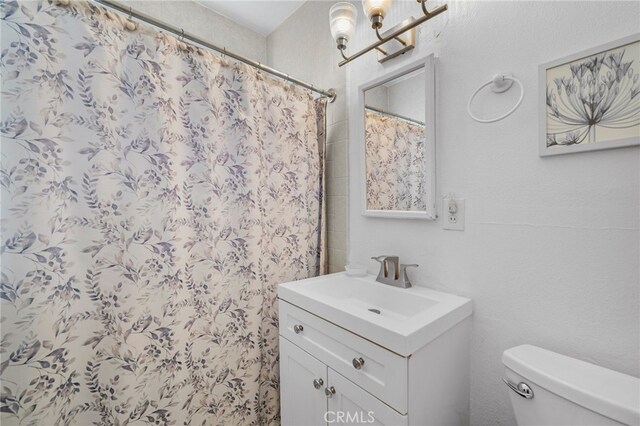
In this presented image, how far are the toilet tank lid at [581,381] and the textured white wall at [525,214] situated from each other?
79 millimetres

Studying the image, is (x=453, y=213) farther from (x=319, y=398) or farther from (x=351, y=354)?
(x=319, y=398)

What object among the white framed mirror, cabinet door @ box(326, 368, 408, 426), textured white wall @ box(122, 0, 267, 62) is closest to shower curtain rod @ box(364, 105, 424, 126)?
the white framed mirror

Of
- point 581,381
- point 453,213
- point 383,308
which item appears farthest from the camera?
point 383,308

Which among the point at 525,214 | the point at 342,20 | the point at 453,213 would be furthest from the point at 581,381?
the point at 342,20

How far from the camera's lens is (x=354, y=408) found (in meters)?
0.88

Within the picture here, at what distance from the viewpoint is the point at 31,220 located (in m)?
0.78

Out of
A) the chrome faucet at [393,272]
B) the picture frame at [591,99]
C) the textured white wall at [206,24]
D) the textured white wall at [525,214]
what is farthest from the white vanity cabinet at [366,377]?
the textured white wall at [206,24]

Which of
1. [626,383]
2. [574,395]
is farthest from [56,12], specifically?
[626,383]

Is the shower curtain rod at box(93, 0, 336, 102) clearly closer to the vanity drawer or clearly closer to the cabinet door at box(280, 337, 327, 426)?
the vanity drawer

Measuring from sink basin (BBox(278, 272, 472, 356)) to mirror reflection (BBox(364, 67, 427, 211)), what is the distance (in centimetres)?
38

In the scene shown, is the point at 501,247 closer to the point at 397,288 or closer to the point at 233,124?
the point at 397,288

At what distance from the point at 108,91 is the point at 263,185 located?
2.24 ft

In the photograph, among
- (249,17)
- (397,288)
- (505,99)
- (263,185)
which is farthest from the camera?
(249,17)

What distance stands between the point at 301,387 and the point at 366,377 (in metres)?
0.41
